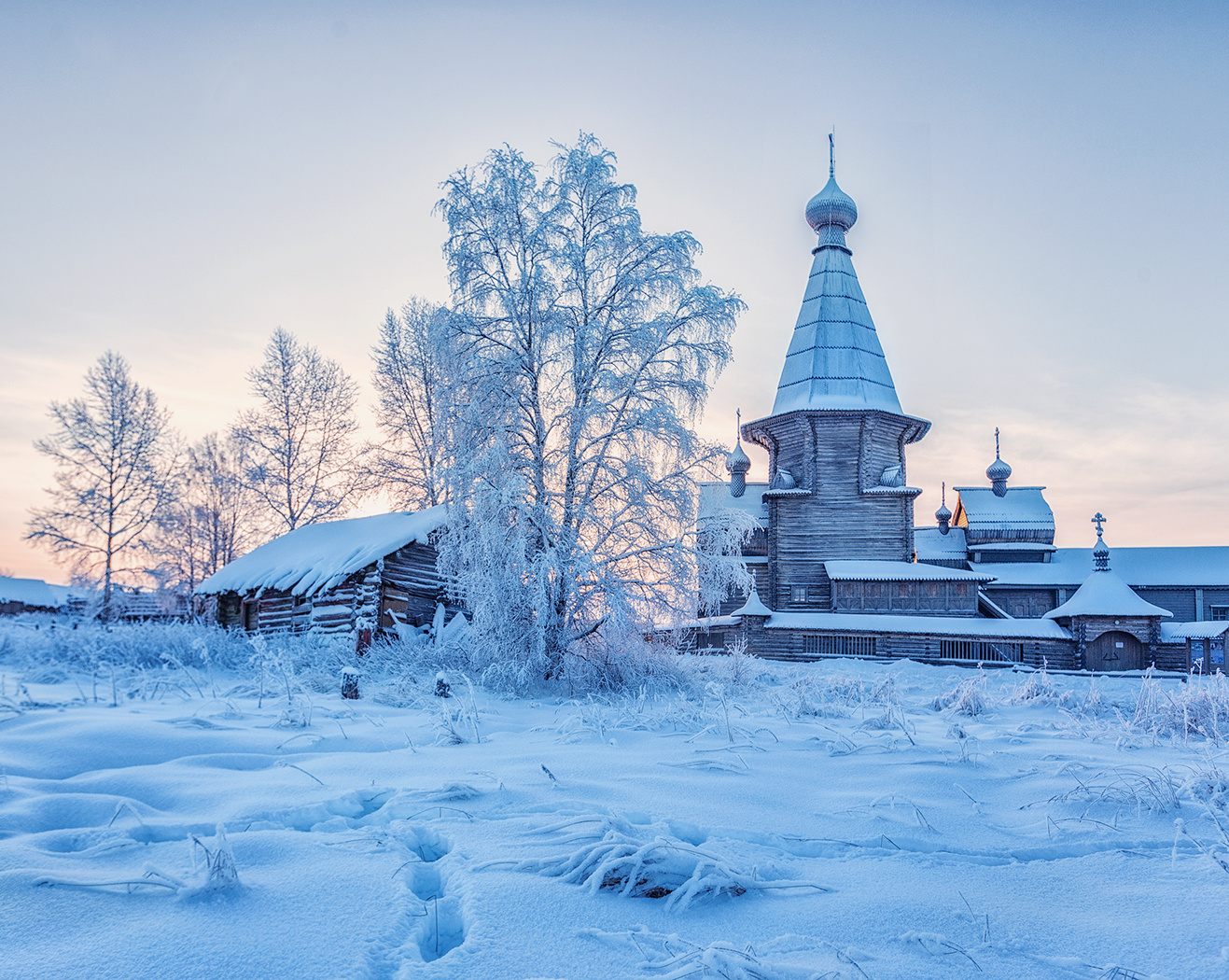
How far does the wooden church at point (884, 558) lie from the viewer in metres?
22.5

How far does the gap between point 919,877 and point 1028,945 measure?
1.61ft

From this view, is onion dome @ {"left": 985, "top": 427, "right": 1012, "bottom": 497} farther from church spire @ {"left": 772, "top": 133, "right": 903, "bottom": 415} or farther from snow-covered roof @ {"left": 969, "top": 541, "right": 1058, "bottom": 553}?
church spire @ {"left": 772, "top": 133, "right": 903, "bottom": 415}

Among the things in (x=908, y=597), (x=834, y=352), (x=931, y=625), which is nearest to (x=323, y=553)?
(x=931, y=625)

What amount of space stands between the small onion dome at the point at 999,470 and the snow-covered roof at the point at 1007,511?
709mm

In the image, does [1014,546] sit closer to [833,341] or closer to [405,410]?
[833,341]

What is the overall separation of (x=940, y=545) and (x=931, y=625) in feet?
36.5

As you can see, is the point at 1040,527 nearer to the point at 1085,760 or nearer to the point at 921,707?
the point at 921,707

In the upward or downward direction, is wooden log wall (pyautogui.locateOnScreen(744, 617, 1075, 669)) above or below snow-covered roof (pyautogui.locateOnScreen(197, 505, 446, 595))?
below

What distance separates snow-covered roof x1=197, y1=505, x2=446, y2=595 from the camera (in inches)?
562

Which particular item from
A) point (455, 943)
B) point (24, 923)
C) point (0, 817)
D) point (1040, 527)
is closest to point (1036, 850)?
point (455, 943)

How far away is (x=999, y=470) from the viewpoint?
33.6m

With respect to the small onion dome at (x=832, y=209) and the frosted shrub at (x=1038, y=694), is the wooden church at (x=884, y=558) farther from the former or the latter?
the frosted shrub at (x=1038, y=694)

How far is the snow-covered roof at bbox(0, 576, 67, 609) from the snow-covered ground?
57531 mm

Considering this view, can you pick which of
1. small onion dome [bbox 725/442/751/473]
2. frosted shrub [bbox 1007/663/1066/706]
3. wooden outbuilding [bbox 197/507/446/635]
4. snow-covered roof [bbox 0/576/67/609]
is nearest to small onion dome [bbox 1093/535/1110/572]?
small onion dome [bbox 725/442/751/473]
